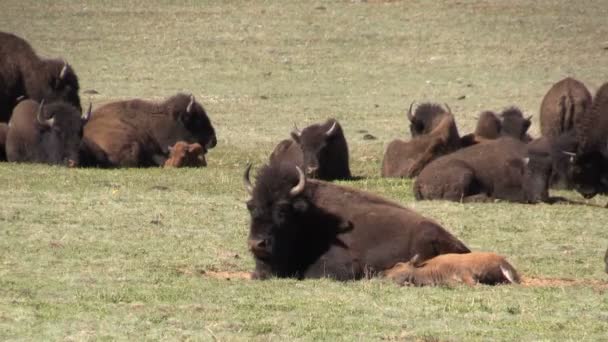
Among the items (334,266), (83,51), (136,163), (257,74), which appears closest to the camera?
(334,266)

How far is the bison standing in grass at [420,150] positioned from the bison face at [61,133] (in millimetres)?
4516

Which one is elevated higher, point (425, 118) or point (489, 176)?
point (489, 176)

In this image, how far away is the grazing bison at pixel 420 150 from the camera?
814 inches

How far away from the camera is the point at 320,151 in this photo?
825 inches

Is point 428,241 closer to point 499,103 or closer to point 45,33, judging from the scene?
point 499,103

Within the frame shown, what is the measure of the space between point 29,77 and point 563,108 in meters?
9.31

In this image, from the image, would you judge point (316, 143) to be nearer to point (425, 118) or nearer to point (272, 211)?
point (425, 118)

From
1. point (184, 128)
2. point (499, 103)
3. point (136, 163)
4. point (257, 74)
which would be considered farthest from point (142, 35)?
point (136, 163)

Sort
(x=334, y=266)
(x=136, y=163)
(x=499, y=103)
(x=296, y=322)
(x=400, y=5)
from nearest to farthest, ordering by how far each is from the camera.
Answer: (x=296, y=322)
(x=334, y=266)
(x=136, y=163)
(x=499, y=103)
(x=400, y=5)

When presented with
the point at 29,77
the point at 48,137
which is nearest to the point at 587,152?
the point at 48,137

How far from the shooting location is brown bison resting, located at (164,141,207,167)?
874 inches

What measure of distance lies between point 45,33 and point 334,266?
32.4 meters

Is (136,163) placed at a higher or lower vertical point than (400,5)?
higher

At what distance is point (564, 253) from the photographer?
1382 cm
